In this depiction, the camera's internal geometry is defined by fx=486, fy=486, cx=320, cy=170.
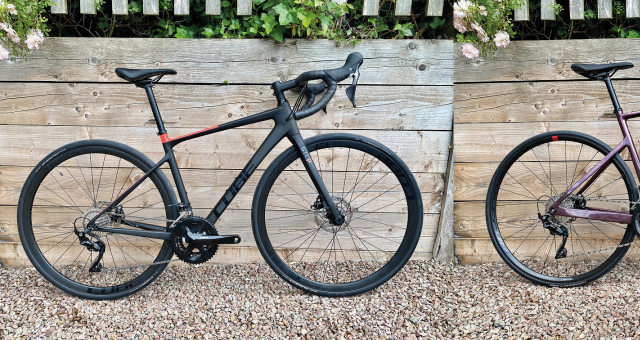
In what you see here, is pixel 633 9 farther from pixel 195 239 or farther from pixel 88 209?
pixel 88 209

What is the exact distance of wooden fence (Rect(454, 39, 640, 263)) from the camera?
2980 mm

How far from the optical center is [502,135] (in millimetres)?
3062

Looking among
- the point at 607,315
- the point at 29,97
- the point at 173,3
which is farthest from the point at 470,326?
the point at 29,97

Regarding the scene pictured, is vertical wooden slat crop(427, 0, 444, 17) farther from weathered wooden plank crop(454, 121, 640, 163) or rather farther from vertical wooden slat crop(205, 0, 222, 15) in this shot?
vertical wooden slat crop(205, 0, 222, 15)

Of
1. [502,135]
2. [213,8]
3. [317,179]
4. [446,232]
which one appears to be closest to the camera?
[317,179]

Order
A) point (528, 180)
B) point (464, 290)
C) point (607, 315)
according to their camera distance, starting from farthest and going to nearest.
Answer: point (528, 180), point (464, 290), point (607, 315)

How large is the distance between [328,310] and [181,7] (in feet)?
6.29

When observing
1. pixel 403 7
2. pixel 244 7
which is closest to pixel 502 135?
pixel 403 7

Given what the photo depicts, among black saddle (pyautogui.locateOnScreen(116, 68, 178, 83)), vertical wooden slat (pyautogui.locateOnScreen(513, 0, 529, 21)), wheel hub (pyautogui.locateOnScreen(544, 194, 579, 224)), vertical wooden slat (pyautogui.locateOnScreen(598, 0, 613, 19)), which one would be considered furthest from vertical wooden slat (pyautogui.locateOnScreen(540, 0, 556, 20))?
black saddle (pyautogui.locateOnScreen(116, 68, 178, 83))

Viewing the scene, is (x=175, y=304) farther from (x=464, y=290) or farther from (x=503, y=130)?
(x=503, y=130)

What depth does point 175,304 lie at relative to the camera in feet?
8.86

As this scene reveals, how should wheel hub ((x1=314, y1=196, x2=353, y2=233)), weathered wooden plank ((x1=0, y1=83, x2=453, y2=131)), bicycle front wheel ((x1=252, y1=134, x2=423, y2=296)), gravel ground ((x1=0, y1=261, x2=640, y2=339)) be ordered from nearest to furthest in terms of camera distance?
1. gravel ground ((x1=0, y1=261, x2=640, y2=339))
2. wheel hub ((x1=314, y1=196, x2=353, y2=233))
3. weathered wooden plank ((x1=0, y1=83, x2=453, y2=131))
4. bicycle front wheel ((x1=252, y1=134, x2=423, y2=296))

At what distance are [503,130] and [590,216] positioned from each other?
708 millimetres

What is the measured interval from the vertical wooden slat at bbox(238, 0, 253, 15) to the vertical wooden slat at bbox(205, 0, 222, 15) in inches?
4.9
